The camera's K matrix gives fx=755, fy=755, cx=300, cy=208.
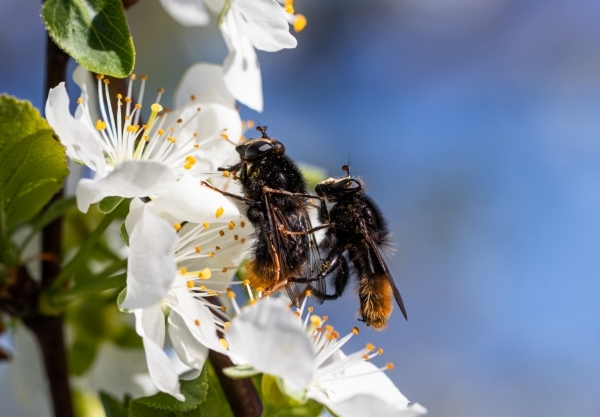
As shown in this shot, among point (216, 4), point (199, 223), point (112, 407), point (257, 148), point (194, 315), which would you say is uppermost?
point (216, 4)

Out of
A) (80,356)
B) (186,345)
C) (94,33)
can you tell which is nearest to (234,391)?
(186,345)

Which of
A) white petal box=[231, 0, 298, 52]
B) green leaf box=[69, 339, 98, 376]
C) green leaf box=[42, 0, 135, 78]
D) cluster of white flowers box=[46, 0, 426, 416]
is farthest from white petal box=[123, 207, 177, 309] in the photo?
green leaf box=[69, 339, 98, 376]

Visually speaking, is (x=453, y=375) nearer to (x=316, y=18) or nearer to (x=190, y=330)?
(x=316, y=18)

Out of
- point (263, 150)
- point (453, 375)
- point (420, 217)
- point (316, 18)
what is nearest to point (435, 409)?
point (453, 375)

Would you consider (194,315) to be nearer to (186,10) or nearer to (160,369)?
(160,369)

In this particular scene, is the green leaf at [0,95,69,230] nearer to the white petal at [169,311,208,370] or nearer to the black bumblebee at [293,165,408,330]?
the white petal at [169,311,208,370]
